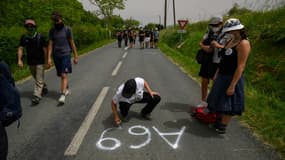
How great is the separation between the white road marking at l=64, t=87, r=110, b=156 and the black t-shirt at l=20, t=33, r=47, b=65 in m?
1.81

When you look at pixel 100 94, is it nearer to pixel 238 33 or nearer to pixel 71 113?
pixel 71 113

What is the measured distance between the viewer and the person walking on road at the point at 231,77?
11.4 feet

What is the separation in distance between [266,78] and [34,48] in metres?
7.03

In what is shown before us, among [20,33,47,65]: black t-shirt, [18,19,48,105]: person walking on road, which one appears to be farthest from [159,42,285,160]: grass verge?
[20,33,47,65]: black t-shirt

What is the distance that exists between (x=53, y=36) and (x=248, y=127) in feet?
15.8

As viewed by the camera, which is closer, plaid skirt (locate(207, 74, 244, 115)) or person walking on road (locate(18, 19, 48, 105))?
plaid skirt (locate(207, 74, 244, 115))

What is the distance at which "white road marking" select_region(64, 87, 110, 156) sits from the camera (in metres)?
3.48

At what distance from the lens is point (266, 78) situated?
7.60 metres

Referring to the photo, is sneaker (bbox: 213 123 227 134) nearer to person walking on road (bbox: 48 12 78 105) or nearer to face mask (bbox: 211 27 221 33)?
face mask (bbox: 211 27 221 33)

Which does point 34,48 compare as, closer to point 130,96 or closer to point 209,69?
point 130,96

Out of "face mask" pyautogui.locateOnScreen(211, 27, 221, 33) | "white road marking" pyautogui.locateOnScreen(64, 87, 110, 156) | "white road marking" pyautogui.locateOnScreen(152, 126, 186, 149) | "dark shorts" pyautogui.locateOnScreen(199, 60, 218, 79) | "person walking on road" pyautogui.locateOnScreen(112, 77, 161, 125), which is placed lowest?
"white road marking" pyautogui.locateOnScreen(152, 126, 186, 149)

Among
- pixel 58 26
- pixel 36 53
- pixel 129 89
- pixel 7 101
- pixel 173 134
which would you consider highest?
pixel 58 26

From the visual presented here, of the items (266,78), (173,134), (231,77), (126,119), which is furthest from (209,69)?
(266,78)

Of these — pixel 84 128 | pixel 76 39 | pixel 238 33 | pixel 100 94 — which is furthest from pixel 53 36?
pixel 76 39
